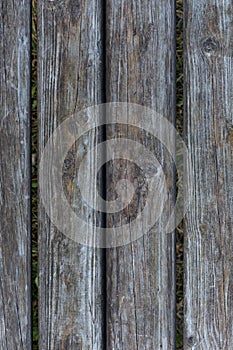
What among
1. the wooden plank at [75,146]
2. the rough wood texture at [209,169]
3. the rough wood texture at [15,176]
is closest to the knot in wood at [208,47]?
the rough wood texture at [209,169]

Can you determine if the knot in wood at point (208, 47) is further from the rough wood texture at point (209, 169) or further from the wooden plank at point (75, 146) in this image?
the wooden plank at point (75, 146)

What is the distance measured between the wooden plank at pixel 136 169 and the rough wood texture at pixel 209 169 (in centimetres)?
6

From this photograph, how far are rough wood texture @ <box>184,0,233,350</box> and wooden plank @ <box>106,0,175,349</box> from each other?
0.20 feet

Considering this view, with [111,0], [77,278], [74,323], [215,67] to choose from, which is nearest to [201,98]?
[215,67]

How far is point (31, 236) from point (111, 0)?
0.75 m

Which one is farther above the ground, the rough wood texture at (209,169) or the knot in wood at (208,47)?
the knot in wood at (208,47)

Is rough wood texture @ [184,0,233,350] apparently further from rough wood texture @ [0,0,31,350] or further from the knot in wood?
rough wood texture @ [0,0,31,350]

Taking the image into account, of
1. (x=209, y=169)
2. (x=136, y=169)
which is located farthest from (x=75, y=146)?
(x=209, y=169)

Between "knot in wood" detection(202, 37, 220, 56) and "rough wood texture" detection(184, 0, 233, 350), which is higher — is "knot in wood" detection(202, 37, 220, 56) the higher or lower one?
the higher one

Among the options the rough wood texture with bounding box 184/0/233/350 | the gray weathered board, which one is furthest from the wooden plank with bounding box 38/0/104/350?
the rough wood texture with bounding box 184/0/233/350

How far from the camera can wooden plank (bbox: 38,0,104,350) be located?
129 cm

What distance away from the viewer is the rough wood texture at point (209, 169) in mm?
1274

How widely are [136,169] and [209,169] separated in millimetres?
217

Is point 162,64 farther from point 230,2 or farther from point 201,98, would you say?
point 230,2
